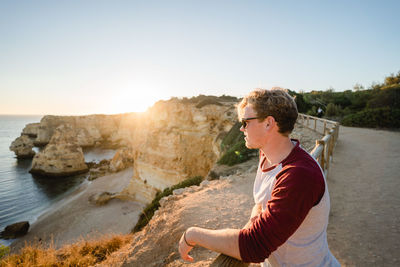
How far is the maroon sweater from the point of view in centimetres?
102

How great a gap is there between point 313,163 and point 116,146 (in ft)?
196

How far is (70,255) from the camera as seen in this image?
540cm

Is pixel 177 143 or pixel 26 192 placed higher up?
pixel 177 143

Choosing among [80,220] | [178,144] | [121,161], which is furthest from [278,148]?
[121,161]

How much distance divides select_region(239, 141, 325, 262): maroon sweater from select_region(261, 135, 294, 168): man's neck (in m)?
0.21

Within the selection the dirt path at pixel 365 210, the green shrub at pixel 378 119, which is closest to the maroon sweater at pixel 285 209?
the dirt path at pixel 365 210

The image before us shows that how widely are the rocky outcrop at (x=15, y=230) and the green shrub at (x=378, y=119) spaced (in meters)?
31.8

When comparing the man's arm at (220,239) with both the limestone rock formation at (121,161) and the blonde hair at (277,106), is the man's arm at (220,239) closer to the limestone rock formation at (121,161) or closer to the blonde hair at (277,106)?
the blonde hair at (277,106)

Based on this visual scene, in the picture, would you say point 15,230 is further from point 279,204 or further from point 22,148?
point 22,148

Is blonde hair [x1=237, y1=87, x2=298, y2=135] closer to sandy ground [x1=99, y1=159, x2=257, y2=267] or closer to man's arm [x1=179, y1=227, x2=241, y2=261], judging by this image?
man's arm [x1=179, y1=227, x2=241, y2=261]

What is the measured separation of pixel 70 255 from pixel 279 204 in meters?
6.73

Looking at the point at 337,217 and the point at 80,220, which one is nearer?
the point at 337,217

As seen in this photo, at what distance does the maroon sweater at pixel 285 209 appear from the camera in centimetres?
102

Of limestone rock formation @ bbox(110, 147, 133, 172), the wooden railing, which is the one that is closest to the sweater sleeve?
the wooden railing
